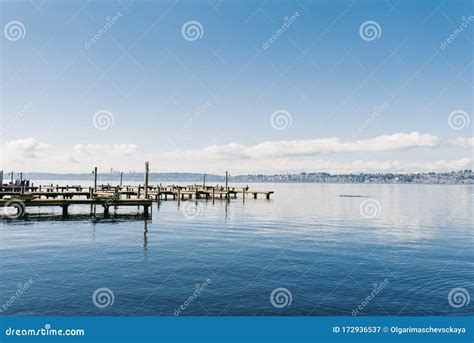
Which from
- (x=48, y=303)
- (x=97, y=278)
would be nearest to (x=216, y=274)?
(x=97, y=278)

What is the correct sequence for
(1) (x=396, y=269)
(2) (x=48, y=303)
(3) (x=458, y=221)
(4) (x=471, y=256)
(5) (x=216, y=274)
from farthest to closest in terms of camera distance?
(3) (x=458, y=221) → (4) (x=471, y=256) → (1) (x=396, y=269) → (5) (x=216, y=274) → (2) (x=48, y=303)

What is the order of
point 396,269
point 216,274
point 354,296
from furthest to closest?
point 396,269 → point 216,274 → point 354,296

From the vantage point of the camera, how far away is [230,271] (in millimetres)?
20391

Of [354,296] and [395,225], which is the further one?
[395,225]

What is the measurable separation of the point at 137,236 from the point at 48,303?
16.4 m

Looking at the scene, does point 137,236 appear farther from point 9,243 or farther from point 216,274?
point 216,274

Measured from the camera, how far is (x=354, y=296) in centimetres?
1681

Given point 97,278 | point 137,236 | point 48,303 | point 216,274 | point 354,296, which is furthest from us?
point 137,236

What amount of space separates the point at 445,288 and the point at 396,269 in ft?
12.0

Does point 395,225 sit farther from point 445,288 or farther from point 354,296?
point 354,296

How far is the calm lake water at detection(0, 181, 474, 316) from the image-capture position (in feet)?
50.5

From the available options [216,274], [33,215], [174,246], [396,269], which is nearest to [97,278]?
[216,274]

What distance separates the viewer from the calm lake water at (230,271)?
15.4m

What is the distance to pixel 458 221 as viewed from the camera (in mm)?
47312
